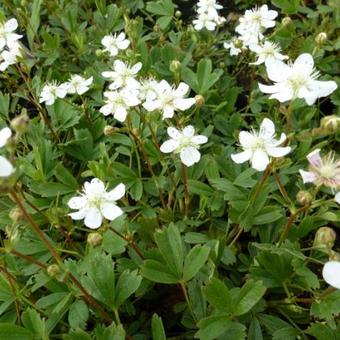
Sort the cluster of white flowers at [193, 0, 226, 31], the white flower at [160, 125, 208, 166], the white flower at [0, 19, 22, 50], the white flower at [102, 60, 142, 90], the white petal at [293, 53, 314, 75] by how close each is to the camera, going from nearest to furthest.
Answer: the white petal at [293, 53, 314, 75] → the white flower at [160, 125, 208, 166] → the white flower at [102, 60, 142, 90] → the white flower at [0, 19, 22, 50] → the cluster of white flowers at [193, 0, 226, 31]

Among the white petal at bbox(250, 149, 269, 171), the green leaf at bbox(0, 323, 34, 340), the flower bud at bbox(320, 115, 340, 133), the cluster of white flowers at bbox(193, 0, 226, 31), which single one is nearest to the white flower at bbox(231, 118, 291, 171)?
the white petal at bbox(250, 149, 269, 171)

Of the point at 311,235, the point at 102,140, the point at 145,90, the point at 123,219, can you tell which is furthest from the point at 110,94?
the point at 311,235

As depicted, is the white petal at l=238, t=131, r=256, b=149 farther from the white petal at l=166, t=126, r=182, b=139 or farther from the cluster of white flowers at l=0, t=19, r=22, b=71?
the cluster of white flowers at l=0, t=19, r=22, b=71

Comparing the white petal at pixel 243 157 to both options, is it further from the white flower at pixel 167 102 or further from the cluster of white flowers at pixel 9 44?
the cluster of white flowers at pixel 9 44

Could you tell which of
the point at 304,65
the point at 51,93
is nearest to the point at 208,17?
the point at 51,93

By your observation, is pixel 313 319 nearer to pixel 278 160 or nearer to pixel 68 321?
pixel 278 160

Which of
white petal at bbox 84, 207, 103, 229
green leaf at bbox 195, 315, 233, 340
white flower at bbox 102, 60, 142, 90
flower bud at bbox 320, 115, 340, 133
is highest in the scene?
white flower at bbox 102, 60, 142, 90

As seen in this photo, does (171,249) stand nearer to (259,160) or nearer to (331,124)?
(259,160)
